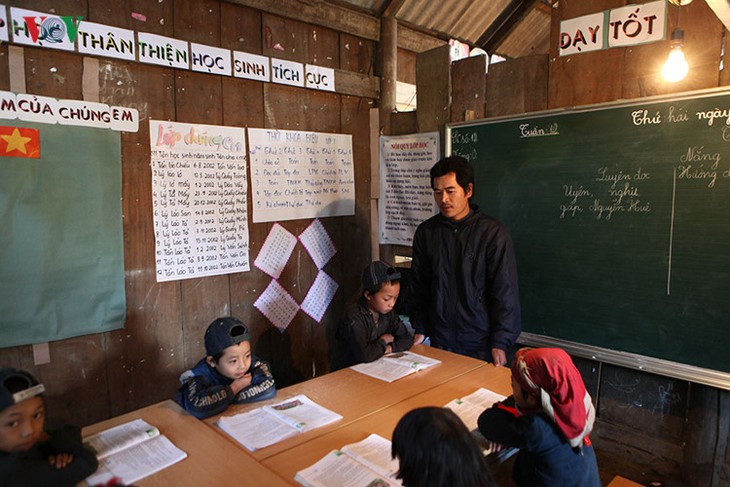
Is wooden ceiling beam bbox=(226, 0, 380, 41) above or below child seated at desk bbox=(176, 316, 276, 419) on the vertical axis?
above

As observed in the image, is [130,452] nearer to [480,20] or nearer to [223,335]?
[223,335]

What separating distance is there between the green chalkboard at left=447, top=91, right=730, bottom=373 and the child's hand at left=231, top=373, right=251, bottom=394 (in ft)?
5.41

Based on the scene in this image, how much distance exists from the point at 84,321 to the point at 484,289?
1904 mm

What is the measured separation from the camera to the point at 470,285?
2.30m

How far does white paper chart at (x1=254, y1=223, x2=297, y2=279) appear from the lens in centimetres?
280

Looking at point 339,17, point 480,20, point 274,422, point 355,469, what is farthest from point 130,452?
point 480,20

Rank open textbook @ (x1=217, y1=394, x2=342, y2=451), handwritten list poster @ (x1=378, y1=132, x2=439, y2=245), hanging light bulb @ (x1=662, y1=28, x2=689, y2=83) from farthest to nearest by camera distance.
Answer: handwritten list poster @ (x1=378, y1=132, x2=439, y2=245) → hanging light bulb @ (x1=662, y1=28, x2=689, y2=83) → open textbook @ (x1=217, y1=394, x2=342, y2=451)

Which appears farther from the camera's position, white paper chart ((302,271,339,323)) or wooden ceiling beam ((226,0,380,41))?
white paper chart ((302,271,339,323))

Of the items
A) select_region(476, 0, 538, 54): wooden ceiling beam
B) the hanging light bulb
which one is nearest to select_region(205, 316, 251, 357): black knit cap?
the hanging light bulb

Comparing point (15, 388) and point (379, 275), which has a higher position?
point (379, 275)

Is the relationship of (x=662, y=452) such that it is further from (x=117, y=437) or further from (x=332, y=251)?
(x=117, y=437)

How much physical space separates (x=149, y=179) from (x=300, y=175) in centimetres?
92

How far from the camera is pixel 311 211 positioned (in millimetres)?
3025

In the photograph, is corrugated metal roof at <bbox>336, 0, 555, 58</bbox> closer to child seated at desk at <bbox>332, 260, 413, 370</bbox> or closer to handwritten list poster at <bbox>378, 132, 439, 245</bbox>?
handwritten list poster at <bbox>378, 132, 439, 245</bbox>
